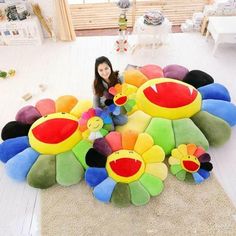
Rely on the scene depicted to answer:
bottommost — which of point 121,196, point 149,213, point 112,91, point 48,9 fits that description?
point 149,213

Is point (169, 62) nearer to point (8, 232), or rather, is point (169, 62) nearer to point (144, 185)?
point (144, 185)

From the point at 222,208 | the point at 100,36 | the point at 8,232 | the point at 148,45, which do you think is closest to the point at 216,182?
the point at 222,208

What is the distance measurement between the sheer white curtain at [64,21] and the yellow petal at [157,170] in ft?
7.97

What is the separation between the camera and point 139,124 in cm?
206

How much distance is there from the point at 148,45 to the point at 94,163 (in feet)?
6.68

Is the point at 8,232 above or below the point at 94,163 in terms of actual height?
below

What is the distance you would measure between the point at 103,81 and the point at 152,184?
34.3 inches

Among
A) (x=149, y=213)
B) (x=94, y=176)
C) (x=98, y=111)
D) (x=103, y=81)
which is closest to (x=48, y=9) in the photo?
(x=103, y=81)

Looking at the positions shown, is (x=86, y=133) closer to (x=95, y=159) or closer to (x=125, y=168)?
(x=95, y=159)

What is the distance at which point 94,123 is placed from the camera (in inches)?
74.7

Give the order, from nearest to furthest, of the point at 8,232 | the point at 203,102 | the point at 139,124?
the point at 8,232, the point at 139,124, the point at 203,102

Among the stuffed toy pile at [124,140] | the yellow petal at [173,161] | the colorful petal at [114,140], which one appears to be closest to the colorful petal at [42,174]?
the stuffed toy pile at [124,140]

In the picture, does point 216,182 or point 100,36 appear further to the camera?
point 100,36

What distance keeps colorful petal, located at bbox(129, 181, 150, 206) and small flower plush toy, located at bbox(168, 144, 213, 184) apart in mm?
301
